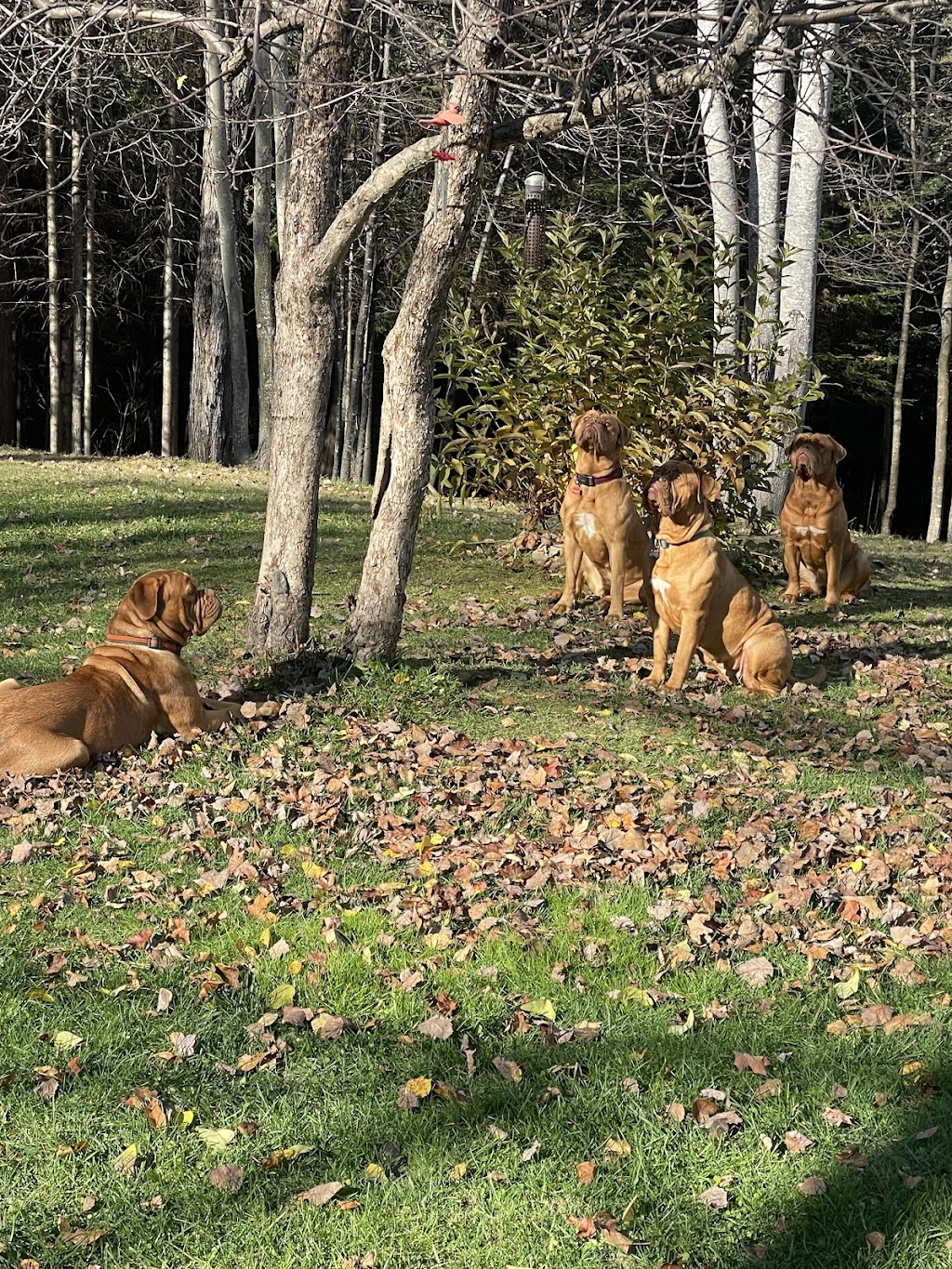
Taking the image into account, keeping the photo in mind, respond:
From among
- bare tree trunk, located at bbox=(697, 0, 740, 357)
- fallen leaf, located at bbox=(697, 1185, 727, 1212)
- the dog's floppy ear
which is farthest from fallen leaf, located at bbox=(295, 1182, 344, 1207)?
bare tree trunk, located at bbox=(697, 0, 740, 357)

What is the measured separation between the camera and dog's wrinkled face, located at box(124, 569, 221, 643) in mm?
6910

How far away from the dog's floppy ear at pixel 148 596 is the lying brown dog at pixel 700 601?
3.04m

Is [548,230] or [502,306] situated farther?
[502,306]

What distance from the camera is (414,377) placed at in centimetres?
771

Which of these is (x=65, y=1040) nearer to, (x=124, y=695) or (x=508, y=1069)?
(x=508, y=1069)

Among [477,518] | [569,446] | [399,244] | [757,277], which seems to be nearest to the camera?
[757,277]

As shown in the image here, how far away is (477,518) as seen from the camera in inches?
592

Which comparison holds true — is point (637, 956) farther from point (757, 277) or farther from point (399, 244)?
point (399, 244)

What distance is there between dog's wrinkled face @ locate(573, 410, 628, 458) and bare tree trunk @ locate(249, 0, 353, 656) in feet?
7.17

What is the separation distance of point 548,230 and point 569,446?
90.3 inches

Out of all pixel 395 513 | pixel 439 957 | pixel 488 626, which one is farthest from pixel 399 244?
pixel 439 957

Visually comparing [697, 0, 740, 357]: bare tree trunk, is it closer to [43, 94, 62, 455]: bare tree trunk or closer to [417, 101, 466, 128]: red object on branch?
[417, 101, 466, 128]: red object on branch

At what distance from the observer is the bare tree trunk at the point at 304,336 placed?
25.8 feet

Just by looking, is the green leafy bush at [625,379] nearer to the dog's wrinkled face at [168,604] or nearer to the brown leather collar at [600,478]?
the brown leather collar at [600,478]
